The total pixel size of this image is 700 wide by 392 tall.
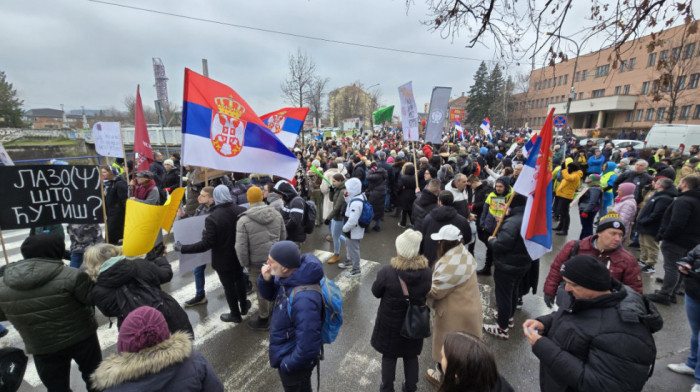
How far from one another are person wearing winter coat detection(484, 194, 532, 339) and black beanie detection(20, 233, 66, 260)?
4.38 meters

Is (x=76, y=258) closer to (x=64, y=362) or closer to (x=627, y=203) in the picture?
(x=64, y=362)

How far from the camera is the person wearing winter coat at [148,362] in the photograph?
1589 millimetres

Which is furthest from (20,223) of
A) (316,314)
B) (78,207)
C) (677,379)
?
(677,379)

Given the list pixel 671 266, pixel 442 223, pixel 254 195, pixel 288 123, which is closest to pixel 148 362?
pixel 254 195

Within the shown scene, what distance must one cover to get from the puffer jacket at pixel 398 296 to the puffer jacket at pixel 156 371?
1540 millimetres

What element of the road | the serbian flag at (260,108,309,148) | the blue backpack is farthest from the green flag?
the blue backpack

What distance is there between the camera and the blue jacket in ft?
7.51

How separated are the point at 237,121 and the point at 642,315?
4547 mm

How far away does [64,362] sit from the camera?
2.80 m

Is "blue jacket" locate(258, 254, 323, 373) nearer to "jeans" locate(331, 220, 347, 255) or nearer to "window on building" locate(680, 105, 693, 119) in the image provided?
"jeans" locate(331, 220, 347, 255)

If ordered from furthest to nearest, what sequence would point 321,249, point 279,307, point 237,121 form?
point 321,249
point 237,121
point 279,307

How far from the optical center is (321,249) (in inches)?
283

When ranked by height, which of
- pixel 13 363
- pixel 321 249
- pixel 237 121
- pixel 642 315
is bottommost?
pixel 321 249

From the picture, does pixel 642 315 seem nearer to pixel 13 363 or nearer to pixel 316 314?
pixel 316 314
